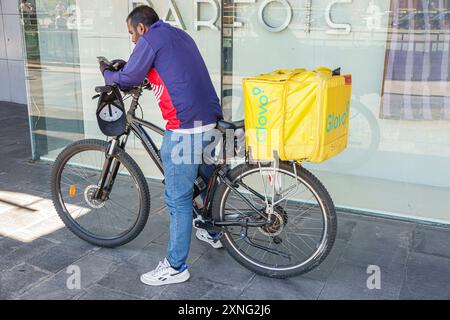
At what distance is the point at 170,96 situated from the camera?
10.00 ft

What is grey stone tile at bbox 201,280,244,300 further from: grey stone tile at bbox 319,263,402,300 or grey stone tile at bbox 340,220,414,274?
grey stone tile at bbox 340,220,414,274

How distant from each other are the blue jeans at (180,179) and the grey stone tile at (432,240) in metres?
1.84

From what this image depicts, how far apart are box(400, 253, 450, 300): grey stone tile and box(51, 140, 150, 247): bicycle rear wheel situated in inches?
74.0

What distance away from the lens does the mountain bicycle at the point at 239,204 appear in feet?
10.3

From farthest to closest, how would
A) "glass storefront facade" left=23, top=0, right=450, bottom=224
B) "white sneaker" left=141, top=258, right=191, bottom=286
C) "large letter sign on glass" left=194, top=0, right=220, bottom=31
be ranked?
1. "large letter sign on glass" left=194, top=0, right=220, bottom=31
2. "glass storefront facade" left=23, top=0, right=450, bottom=224
3. "white sneaker" left=141, top=258, right=191, bottom=286

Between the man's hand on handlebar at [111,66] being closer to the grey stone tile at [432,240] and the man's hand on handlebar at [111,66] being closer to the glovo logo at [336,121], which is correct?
the glovo logo at [336,121]

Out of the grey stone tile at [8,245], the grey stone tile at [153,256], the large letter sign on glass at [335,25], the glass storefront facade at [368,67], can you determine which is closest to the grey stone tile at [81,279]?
the grey stone tile at [153,256]

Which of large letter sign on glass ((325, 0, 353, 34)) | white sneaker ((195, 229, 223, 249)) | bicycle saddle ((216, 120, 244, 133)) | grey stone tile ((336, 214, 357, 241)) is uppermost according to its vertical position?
large letter sign on glass ((325, 0, 353, 34))

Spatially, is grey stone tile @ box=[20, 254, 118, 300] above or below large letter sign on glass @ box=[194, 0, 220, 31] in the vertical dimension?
below

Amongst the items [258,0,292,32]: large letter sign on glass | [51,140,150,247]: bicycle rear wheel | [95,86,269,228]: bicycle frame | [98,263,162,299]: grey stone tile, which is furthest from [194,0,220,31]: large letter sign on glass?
[98,263,162,299]: grey stone tile

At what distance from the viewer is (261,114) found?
2.93 metres

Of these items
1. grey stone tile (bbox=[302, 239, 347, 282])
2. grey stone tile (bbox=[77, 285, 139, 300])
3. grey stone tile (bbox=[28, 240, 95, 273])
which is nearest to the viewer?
grey stone tile (bbox=[77, 285, 139, 300])

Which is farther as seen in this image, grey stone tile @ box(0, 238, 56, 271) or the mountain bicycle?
grey stone tile @ box(0, 238, 56, 271)

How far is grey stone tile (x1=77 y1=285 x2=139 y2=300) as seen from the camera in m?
3.08
